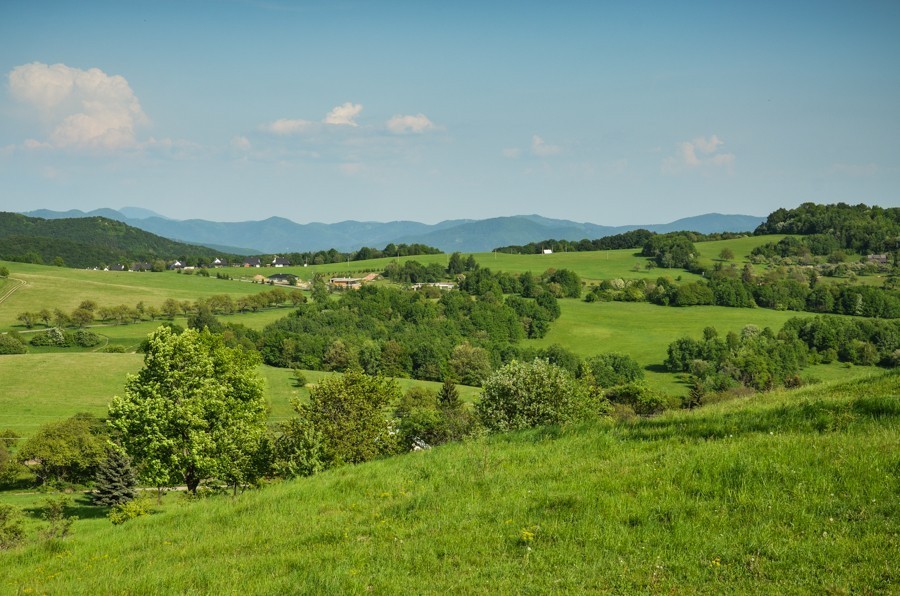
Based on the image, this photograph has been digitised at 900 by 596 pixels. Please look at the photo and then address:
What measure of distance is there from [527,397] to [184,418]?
20617mm

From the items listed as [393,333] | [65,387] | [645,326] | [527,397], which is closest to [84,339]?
[65,387]

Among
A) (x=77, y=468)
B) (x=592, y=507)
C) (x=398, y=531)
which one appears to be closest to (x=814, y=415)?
(x=592, y=507)

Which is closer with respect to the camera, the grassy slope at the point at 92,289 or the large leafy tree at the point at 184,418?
the large leafy tree at the point at 184,418

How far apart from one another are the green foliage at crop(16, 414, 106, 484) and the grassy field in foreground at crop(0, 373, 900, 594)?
5740 cm

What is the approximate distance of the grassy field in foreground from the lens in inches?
361

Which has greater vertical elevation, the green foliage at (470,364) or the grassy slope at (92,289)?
the grassy slope at (92,289)

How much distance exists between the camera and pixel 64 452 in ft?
210

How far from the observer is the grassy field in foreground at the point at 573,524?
917 cm

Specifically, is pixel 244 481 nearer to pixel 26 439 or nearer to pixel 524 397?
pixel 524 397

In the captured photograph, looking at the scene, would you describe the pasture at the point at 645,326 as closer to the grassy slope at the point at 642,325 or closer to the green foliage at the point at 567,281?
the grassy slope at the point at 642,325

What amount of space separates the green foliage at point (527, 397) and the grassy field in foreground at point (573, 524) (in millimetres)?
23239

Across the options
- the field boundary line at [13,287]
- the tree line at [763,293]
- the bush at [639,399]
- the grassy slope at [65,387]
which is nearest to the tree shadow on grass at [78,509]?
the grassy slope at [65,387]

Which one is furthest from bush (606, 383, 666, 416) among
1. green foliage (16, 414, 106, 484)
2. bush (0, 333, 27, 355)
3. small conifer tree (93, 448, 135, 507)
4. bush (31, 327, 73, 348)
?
bush (31, 327, 73, 348)

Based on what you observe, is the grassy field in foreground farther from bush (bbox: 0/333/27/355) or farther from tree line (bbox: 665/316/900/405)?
bush (bbox: 0/333/27/355)
